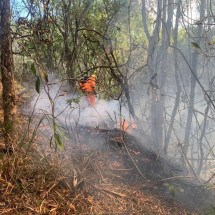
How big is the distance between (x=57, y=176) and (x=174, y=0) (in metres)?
6.21

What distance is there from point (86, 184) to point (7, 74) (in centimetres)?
156

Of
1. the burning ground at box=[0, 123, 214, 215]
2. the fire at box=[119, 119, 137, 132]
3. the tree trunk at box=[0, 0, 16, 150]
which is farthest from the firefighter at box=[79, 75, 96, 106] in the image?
the tree trunk at box=[0, 0, 16, 150]

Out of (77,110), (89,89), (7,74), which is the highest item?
(7,74)

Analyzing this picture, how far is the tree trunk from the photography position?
119 inches

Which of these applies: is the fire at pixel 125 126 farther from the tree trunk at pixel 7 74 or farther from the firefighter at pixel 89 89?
the tree trunk at pixel 7 74

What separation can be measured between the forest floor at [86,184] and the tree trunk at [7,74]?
0.17 m

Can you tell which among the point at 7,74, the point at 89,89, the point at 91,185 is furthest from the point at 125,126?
the point at 7,74

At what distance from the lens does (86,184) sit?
325 centimetres

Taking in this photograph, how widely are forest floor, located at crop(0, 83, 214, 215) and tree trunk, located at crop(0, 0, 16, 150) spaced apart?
0.17 m

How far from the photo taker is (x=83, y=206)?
2.88 m

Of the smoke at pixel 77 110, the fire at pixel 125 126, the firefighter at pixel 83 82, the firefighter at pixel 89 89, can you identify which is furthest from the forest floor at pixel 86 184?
the firefighter at pixel 89 89

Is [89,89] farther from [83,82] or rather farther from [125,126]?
[83,82]

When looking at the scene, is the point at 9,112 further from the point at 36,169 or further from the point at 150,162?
the point at 150,162

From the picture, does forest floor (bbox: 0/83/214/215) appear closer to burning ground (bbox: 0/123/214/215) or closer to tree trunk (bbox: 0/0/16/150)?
burning ground (bbox: 0/123/214/215)
